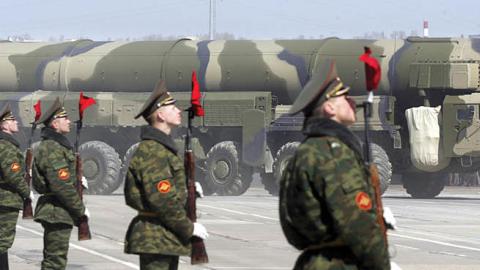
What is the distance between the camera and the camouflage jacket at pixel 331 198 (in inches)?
267

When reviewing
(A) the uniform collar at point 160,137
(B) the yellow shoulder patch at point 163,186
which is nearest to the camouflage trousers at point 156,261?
(B) the yellow shoulder patch at point 163,186

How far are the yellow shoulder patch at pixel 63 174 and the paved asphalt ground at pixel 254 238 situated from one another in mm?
4602

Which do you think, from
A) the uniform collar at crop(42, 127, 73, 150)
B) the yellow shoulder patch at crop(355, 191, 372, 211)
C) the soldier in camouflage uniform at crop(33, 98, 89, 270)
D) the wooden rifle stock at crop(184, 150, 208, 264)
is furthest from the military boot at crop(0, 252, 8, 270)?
the yellow shoulder patch at crop(355, 191, 372, 211)

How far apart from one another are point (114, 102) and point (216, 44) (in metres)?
3.23

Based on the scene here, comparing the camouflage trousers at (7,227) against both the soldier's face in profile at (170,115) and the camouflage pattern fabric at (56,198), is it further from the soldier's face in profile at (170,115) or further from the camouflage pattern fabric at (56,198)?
the soldier's face in profile at (170,115)

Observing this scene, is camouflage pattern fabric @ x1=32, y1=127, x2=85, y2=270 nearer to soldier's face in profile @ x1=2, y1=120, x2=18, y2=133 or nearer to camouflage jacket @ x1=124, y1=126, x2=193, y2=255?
soldier's face in profile @ x1=2, y1=120, x2=18, y2=133

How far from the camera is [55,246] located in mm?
12359

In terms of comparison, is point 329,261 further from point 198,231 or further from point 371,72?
point 198,231

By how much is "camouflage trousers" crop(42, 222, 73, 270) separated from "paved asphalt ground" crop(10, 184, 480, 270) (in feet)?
14.2

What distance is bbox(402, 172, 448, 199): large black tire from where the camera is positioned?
3566 cm

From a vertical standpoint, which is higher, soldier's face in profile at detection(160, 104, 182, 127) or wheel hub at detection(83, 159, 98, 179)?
soldier's face in profile at detection(160, 104, 182, 127)

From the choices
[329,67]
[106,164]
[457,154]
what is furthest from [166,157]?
[106,164]

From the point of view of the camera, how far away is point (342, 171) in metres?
6.86

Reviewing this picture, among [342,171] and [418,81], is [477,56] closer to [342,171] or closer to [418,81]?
[418,81]
